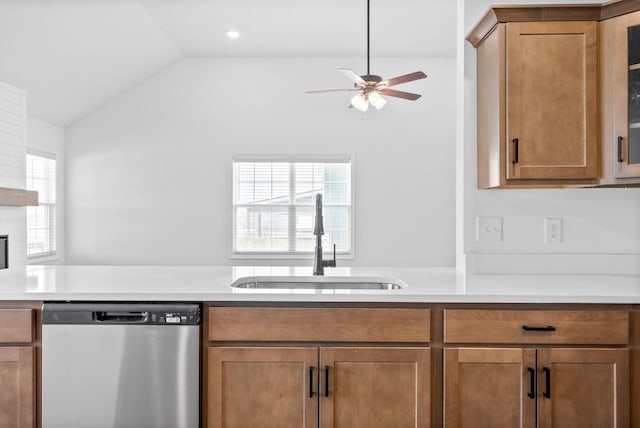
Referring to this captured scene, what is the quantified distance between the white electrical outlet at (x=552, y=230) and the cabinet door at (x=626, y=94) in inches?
17.5

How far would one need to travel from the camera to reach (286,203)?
604 centimetres

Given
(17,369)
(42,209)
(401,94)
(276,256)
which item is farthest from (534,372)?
(42,209)

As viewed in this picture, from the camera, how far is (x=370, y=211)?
586cm

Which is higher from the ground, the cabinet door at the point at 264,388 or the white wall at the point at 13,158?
the white wall at the point at 13,158

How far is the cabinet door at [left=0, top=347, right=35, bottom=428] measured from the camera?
69.0 inches

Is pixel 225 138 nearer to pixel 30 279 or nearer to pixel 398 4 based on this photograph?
pixel 398 4

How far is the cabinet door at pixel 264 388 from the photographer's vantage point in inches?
69.1

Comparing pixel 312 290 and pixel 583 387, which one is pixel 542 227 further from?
pixel 312 290

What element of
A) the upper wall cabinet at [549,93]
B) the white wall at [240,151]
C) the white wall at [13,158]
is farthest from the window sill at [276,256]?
the upper wall cabinet at [549,93]

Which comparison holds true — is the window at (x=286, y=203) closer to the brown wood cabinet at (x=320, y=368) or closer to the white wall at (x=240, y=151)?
the white wall at (x=240, y=151)

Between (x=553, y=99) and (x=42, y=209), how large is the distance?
5.78 meters

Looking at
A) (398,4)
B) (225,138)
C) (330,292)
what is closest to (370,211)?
(225,138)

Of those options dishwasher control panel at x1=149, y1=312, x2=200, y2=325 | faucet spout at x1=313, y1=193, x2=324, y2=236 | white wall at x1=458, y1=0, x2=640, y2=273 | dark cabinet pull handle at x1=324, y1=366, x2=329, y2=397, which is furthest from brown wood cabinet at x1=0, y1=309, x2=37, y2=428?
white wall at x1=458, y1=0, x2=640, y2=273

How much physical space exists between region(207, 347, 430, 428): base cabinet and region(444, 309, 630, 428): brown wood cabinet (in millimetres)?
143
